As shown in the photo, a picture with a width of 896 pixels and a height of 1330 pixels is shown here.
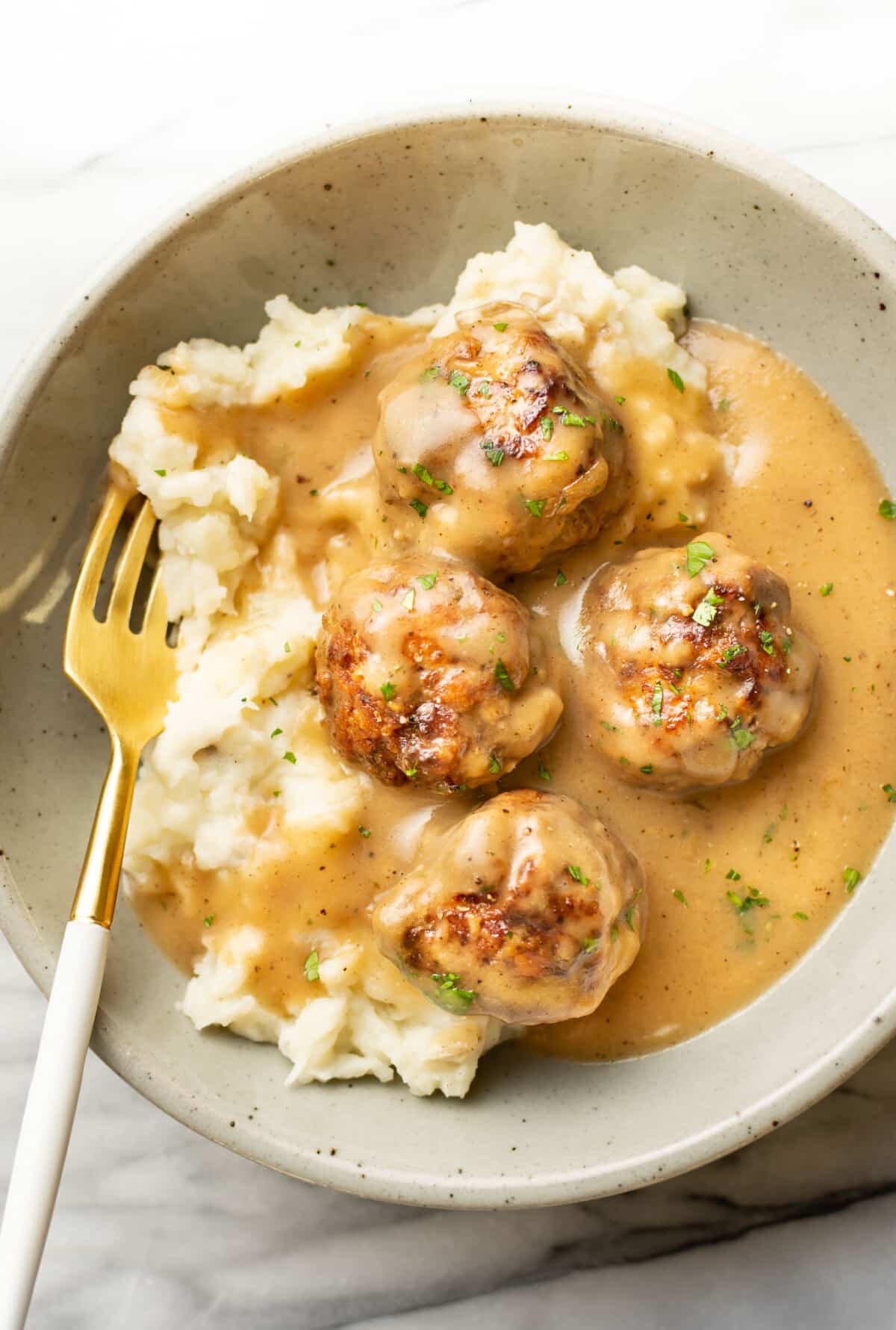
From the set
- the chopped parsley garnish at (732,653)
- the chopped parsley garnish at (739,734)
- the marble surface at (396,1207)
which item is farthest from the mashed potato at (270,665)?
the marble surface at (396,1207)

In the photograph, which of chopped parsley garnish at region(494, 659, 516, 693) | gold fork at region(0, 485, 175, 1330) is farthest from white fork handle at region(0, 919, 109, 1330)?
chopped parsley garnish at region(494, 659, 516, 693)

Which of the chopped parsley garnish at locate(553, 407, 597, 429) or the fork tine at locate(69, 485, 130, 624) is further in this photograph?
the fork tine at locate(69, 485, 130, 624)

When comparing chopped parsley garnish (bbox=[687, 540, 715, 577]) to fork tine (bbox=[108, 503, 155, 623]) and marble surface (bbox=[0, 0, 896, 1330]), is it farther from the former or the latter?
fork tine (bbox=[108, 503, 155, 623])

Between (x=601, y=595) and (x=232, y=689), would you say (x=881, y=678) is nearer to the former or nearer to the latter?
(x=601, y=595)

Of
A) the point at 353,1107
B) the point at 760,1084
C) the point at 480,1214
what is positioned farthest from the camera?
the point at 480,1214

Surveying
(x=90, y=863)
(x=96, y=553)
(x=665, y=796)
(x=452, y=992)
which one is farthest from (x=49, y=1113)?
(x=665, y=796)

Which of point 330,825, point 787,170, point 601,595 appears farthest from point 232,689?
point 787,170
